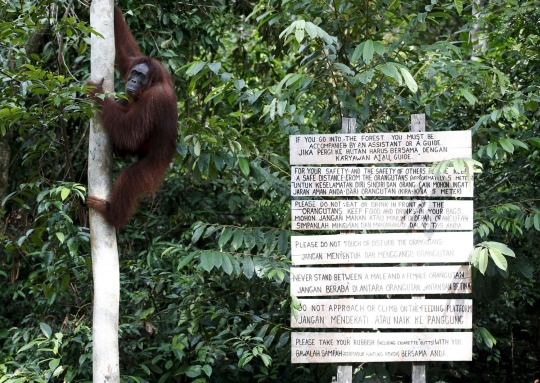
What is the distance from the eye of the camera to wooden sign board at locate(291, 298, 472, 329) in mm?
3543

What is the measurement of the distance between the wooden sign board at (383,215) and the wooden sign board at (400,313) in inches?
14.9

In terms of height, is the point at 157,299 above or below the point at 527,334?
above

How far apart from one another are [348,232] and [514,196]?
166cm

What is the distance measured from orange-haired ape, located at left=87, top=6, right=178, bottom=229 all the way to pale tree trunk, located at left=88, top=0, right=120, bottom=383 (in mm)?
203

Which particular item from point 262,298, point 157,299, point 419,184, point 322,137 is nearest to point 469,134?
point 419,184

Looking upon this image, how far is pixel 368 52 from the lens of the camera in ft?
11.6

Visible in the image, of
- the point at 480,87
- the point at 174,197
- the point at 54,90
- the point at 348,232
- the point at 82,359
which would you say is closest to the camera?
the point at 54,90

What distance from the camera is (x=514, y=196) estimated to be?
4.73 m

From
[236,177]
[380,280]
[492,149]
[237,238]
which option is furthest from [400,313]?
[236,177]

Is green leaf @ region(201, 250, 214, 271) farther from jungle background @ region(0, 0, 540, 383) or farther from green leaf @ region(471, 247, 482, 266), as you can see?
green leaf @ region(471, 247, 482, 266)

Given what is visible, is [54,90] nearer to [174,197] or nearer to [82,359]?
[82,359]

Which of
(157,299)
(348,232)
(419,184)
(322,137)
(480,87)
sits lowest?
(157,299)

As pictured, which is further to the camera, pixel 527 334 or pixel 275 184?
pixel 527 334

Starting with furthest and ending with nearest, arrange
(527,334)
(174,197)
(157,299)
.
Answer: (527,334) < (174,197) < (157,299)
